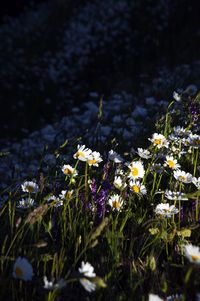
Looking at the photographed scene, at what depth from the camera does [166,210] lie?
2.24 metres

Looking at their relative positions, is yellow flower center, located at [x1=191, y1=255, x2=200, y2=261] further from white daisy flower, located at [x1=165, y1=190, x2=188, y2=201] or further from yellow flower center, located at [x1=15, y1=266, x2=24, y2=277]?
yellow flower center, located at [x1=15, y1=266, x2=24, y2=277]

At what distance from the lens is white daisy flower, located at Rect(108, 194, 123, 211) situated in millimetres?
2289

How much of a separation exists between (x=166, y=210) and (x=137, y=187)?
24 cm

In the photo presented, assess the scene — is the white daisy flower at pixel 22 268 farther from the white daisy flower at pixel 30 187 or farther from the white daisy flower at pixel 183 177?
the white daisy flower at pixel 183 177

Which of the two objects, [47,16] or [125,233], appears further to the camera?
[47,16]

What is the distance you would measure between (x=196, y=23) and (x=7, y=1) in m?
6.85

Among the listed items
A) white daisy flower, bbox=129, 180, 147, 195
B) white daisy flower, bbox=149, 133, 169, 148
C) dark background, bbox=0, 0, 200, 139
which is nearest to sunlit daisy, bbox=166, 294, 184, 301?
white daisy flower, bbox=129, 180, 147, 195

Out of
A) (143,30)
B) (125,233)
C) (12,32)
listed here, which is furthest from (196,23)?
(125,233)

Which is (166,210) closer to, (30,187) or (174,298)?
(174,298)

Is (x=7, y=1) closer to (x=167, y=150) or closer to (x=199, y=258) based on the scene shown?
(x=167, y=150)

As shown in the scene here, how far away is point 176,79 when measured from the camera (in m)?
4.95

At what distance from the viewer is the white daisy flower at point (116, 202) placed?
2289mm

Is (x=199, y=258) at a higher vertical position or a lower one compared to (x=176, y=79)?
lower

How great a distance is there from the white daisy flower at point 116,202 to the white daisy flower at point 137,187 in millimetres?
122
